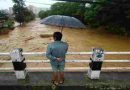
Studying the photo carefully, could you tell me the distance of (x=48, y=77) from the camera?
6328mm

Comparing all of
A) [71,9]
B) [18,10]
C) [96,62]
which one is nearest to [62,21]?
[96,62]

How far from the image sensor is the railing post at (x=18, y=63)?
19.1ft

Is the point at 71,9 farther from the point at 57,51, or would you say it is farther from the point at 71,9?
the point at 57,51

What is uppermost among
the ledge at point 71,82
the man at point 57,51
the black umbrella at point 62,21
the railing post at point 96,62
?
the black umbrella at point 62,21

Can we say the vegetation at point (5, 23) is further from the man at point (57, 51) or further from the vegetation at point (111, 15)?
the man at point (57, 51)

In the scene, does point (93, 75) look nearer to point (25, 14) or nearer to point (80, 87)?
point (80, 87)

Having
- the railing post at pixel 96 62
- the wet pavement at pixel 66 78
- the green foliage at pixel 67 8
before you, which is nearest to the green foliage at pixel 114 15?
the green foliage at pixel 67 8

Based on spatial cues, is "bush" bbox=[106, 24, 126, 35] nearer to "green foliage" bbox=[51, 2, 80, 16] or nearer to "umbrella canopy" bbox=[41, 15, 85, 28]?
"green foliage" bbox=[51, 2, 80, 16]

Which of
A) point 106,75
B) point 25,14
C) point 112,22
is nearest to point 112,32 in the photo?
point 112,22

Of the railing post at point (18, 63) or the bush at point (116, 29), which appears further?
the bush at point (116, 29)

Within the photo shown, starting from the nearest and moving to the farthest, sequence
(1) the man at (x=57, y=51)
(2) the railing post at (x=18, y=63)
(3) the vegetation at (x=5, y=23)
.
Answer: (1) the man at (x=57, y=51) → (2) the railing post at (x=18, y=63) → (3) the vegetation at (x=5, y=23)

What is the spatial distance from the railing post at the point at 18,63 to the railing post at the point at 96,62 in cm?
174

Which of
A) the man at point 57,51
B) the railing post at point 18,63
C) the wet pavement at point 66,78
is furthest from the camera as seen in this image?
the wet pavement at point 66,78

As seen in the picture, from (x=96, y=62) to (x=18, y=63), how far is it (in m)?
1.95
